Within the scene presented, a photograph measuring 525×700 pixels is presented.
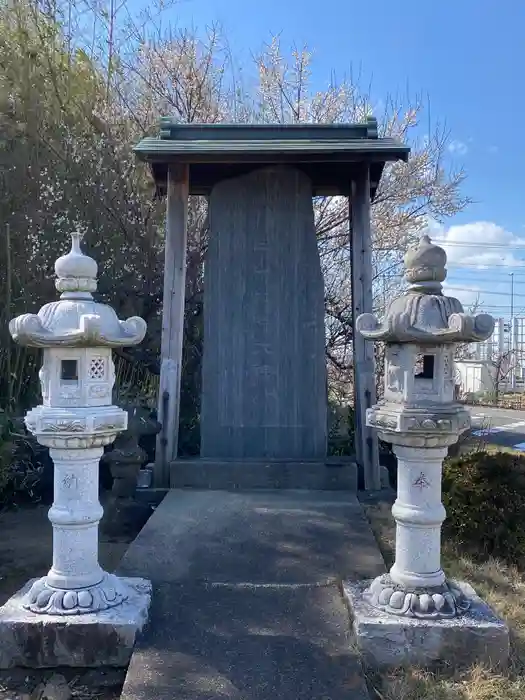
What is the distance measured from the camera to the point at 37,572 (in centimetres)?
395

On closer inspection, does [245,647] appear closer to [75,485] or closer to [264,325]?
[75,485]

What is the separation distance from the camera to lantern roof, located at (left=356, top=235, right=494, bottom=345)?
2.76 metres

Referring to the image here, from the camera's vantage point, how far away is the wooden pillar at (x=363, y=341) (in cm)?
509

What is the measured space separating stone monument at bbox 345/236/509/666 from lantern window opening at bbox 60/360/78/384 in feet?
4.51

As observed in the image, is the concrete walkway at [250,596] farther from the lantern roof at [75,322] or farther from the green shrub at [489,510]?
the lantern roof at [75,322]

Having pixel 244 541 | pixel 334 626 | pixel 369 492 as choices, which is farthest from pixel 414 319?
pixel 369 492

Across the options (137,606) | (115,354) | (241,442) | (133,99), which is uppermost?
(133,99)

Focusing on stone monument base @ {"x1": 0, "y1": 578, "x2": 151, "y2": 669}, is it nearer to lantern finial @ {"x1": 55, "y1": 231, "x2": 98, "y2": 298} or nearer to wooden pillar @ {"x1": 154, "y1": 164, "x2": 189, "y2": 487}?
lantern finial @ {"x1": 55, "y1": 231, "x2": 98, "y2": 298}

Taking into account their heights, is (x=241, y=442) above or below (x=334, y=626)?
above

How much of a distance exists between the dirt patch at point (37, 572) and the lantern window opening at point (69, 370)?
128 cm

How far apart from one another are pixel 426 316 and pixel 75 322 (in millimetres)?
1586

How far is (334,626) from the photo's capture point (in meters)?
2.93

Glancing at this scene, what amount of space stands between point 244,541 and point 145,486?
4.83ft

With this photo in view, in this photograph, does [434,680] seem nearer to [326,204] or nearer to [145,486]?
[145,486]
